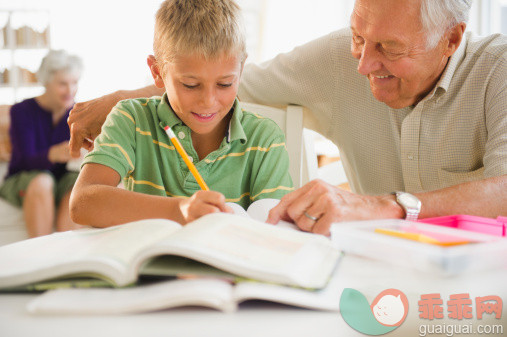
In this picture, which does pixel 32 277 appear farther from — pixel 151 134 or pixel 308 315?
pixel 151 134

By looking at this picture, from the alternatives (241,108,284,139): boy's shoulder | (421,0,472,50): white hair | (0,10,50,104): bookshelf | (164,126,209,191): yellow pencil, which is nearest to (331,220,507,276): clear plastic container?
(164,126,209,191): yellow pencil

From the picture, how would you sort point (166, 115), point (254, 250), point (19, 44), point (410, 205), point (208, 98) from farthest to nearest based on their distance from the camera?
point (19, 44), point (166, 115), point (208, 98), point (410, 205), point (254, 250)

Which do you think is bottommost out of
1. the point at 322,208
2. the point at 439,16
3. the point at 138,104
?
the point at 322,208

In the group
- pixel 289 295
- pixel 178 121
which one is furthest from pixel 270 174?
pixel 289 295

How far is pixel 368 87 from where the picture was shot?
1430 mm

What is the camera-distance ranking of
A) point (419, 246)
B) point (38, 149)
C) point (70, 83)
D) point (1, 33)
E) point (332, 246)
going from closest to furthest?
point (419, 246), point (332, 246), point (38, 149), point (70, 83), point (1, 33)

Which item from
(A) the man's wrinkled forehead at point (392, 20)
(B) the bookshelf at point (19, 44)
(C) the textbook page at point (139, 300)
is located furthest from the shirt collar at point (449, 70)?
(B) the bookshelf at point (19, 44)

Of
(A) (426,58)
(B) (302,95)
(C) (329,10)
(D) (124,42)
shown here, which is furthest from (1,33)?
(A) (426,58)

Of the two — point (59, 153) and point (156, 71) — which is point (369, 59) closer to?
point (156, 71)

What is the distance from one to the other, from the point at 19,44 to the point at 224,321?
5537 mm

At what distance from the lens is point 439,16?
3.97ft

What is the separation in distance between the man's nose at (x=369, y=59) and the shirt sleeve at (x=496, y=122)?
281mm

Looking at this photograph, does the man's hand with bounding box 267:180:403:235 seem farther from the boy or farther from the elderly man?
the boy

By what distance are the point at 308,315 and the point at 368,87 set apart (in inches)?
41.2
